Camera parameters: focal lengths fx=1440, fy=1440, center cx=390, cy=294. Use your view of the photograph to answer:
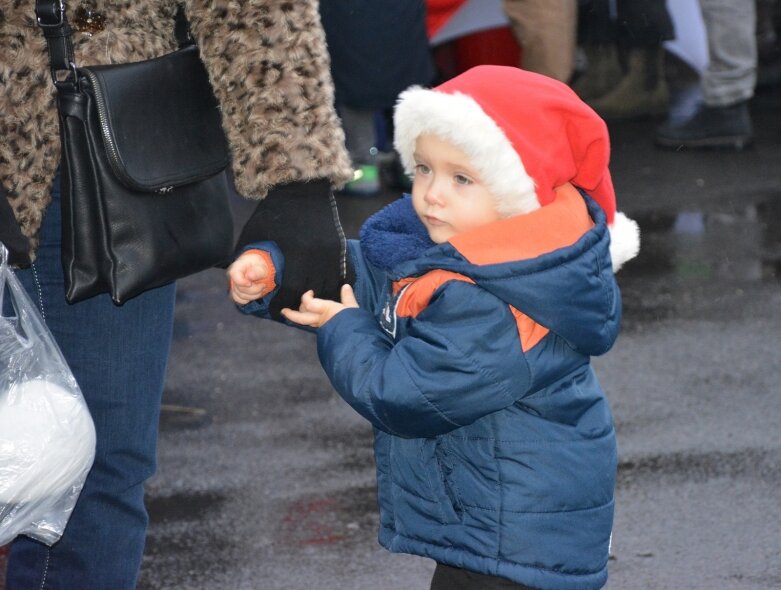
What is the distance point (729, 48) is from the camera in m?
8.31

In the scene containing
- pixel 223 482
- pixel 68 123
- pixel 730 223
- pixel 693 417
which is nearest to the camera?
pixel 68 123

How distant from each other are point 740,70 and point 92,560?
6.54 meters

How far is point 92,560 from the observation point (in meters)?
2.62

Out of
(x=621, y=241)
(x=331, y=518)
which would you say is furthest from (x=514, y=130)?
(x=331, y=518)

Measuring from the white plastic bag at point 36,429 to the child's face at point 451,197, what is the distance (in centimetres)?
67

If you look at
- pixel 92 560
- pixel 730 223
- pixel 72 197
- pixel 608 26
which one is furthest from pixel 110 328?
pixel 608 26

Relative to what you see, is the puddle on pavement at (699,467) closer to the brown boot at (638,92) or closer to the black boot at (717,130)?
the black boot at (717,130)

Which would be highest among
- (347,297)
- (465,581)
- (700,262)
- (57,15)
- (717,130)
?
(57,15)

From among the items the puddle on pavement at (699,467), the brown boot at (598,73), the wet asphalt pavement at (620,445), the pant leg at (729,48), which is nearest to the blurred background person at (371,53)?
the wet asphalt pavement at (620,445)

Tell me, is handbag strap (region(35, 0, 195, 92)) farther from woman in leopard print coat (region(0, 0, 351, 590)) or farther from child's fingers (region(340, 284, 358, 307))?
child's fingers (region(340, 284, 358, 307))

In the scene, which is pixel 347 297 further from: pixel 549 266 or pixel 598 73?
pixel 598 73

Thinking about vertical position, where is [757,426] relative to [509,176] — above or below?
below

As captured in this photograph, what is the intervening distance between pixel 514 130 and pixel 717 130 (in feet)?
20.8

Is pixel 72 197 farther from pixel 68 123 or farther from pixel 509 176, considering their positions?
pixel 509 176
